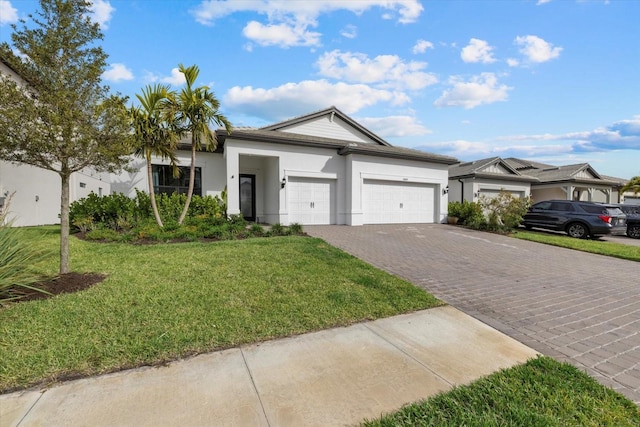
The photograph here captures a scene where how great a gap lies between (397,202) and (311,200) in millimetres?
4707

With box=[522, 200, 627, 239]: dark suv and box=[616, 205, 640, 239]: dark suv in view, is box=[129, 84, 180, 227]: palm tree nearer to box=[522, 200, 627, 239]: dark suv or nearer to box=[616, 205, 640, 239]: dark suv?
box=[522, 200, 627, 239]: dark suv

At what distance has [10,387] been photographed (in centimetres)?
238

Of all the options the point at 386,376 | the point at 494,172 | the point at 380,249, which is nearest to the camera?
the point at 386,376

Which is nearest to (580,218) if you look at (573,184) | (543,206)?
(543,206)

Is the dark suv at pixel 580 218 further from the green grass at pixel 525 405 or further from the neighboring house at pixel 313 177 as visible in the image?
the green grass at pixel 525 405

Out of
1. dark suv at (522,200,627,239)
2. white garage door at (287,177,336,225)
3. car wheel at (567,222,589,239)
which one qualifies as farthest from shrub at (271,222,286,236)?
car wheel at (567,222,589,239)

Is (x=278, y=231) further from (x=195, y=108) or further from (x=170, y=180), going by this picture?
(x=170, y=180)

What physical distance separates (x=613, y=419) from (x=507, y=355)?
0.90 meters

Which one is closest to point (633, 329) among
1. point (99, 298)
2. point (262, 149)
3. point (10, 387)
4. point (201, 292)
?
point (201, 292)

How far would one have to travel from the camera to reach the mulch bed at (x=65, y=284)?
410cm

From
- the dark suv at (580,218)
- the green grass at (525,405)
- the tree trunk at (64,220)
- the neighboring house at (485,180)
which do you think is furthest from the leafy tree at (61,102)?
the neighboring house at (485,180)

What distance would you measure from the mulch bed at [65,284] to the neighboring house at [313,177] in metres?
7.55

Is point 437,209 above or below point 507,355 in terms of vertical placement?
above

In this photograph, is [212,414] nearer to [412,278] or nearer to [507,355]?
[507,355]
